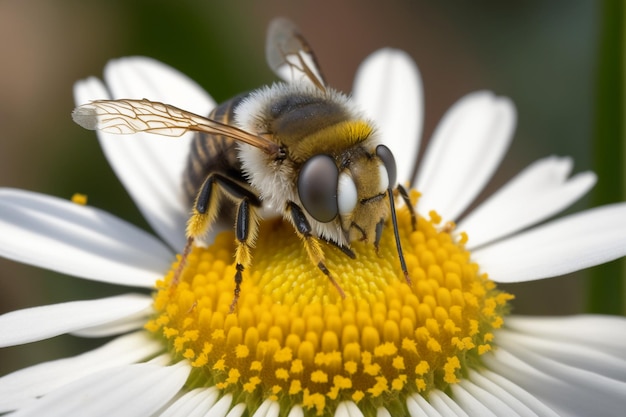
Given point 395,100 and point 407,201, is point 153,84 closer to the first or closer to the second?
point 395,100

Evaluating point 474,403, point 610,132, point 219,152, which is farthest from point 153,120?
point 610,132

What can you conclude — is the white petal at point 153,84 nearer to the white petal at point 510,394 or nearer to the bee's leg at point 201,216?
the bee's leg at point 201,216

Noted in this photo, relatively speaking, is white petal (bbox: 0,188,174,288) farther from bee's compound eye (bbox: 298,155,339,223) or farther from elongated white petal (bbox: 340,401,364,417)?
elongated white petal (bbox: 340,401,364,417)

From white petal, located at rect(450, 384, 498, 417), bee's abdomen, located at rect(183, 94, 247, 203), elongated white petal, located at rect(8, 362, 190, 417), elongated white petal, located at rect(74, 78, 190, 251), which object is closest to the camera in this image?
elongated white petal, located at rect(8, 362, 190, 417)

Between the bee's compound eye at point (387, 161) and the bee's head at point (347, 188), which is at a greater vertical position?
the bee's compound eye at point (387, 161)

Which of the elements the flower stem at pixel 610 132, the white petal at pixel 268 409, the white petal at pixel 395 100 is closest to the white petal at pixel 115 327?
the white petal at pixel 268 409

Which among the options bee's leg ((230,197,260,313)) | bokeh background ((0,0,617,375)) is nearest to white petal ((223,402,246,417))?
bee's leg ((230,197,260,313))

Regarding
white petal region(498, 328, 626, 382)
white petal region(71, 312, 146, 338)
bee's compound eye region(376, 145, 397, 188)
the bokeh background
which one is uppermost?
the bokeh background
